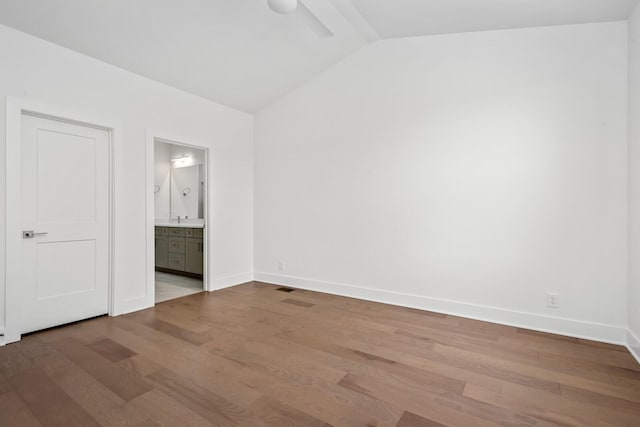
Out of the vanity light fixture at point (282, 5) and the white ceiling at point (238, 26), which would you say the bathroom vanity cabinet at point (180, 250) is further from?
the vanity light fixture at point (282, 5)

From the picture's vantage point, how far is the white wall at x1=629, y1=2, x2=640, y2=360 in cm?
246

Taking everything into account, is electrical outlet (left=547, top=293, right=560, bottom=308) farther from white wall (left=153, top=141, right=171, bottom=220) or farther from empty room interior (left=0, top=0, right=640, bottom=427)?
white wall (left=153, top=141, right=171, bottom=220)

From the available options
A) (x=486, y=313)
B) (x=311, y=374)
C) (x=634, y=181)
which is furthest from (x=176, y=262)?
(x=634, y=181)

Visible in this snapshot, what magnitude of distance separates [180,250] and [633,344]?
548 centimetres

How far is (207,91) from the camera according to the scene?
4.04 m

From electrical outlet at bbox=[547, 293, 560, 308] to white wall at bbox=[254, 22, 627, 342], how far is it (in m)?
0.03

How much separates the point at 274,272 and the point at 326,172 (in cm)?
171

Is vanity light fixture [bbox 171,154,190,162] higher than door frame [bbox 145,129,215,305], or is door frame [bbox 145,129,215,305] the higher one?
vanity light fixture [bbox 171,154,190,162]

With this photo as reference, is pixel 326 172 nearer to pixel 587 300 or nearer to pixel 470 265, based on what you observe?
pixel 470 265

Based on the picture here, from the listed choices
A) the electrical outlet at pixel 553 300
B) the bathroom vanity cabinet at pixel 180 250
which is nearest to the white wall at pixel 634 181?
the electrical outlet at pixel 553 300

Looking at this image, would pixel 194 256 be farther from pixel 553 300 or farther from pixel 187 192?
pixel 553 300

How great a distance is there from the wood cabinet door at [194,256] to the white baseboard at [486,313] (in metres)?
1.60

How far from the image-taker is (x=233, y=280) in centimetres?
462

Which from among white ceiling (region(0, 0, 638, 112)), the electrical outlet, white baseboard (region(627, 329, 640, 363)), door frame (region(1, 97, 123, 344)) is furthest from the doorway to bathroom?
white baseboard (region(627, 329, 640, 363))
